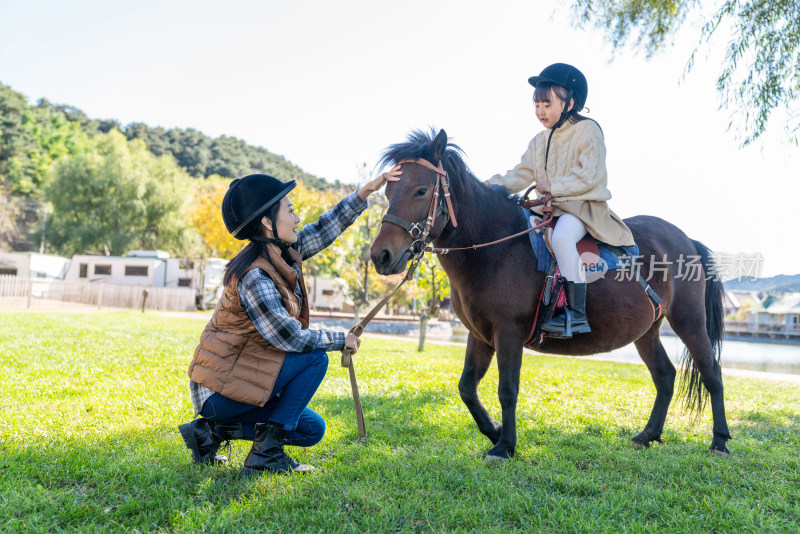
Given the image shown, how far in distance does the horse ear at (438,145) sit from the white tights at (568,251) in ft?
3.40

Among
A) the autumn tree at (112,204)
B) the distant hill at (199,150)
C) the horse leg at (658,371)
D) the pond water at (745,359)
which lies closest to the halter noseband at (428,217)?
the horse leg at (658,371)

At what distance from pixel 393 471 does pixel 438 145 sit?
7.06ft

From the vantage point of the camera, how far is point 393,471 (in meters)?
3.16

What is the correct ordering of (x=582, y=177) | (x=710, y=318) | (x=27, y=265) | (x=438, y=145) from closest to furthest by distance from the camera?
1. (x=438, y=145)
2. (x=582, y=177)
3. (x=710, y=318)
4. (x=27, y=265)

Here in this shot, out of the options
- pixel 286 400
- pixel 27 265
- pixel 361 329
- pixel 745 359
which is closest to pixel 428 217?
pixel 361 329

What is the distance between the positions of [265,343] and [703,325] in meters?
3.89

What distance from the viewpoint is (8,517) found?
2.36 meters

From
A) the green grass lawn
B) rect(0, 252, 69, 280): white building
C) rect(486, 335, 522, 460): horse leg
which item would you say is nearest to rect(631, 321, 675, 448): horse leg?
the green grass lawn

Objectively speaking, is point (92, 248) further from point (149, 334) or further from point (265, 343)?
point (265, 343)

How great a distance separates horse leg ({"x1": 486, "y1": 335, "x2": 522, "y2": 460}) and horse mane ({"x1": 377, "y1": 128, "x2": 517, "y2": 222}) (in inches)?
40.8

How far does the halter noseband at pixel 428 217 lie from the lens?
10.7ft

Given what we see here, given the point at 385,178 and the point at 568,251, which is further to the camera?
the point at 568,251

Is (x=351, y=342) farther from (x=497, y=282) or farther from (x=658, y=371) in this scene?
(x=658, y=371)

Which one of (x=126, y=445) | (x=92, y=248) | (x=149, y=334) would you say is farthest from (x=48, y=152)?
(x=126, y=445)
